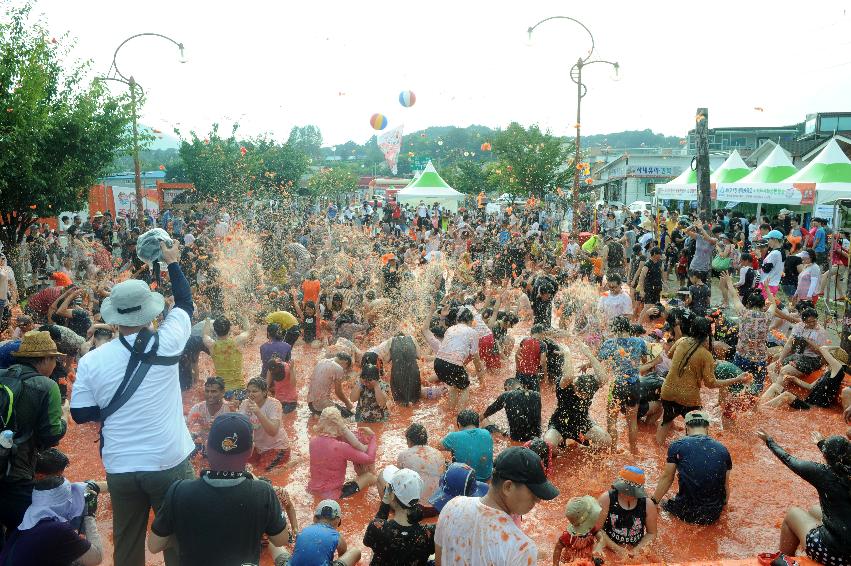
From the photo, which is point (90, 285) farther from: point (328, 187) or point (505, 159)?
point (328, 187)

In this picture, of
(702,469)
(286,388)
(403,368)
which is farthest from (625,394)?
(286,388)

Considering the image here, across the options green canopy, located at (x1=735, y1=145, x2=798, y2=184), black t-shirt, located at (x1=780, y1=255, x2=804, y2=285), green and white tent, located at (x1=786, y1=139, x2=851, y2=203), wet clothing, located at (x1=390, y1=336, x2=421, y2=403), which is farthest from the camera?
green canopy, located at (x1=735, y1=145, x2=798, y2=184)

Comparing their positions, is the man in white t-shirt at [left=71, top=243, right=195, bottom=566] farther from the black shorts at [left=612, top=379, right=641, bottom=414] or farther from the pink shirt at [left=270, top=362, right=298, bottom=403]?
the black shorts at [left=612, top=379, right=641, bottom=414]

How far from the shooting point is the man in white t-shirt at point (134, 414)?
3.20 m

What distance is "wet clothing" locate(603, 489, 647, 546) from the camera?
15.4 ft

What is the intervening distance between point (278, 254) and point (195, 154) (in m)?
26.5

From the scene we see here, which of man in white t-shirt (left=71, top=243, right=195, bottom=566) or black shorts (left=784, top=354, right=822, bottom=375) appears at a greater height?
man in white t-shirt (left=71, top=243, right=195, bottom=566)

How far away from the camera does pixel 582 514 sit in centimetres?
438

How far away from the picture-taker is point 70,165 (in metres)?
15.6

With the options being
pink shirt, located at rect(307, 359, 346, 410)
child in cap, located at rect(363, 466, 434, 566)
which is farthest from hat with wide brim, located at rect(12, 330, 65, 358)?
pink shirt, located at rect(307, 359, 346, 410)

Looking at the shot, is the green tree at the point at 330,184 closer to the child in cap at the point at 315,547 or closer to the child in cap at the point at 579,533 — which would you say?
the child in cap at the point at 579,533

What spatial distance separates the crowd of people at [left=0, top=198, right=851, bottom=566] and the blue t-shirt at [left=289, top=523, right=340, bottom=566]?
1 cm

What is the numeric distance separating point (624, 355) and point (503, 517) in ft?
16.4

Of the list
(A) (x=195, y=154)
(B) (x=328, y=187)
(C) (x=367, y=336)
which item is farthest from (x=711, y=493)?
(B) (x=328, y=187)
